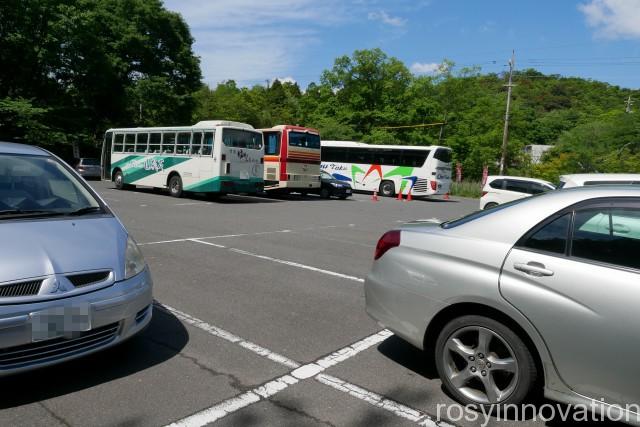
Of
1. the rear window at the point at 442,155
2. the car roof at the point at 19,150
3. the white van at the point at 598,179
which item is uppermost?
the rear window at the point at 442,155

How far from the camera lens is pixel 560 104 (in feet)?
234

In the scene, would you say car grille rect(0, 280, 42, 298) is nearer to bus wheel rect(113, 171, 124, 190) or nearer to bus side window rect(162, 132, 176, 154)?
bus side window rect(162, 132, 176, 154)

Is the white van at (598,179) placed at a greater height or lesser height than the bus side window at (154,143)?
lesser

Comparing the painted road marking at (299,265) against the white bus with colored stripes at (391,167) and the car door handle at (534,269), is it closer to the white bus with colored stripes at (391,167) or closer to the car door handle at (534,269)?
the car door handle at (534,269)

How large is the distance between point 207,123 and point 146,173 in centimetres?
419

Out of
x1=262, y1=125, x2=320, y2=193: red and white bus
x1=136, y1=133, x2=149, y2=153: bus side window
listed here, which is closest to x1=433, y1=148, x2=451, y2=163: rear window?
x1=262, y1=125, x2=320, y2=193: red and white bus

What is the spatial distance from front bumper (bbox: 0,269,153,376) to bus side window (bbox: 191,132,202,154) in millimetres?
14765

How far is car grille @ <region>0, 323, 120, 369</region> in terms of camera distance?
115 inches

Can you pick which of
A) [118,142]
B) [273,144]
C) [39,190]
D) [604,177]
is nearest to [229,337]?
[39,190]

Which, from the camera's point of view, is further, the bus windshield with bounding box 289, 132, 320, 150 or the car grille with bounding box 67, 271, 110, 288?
the bus windshield with bounding box 289, 132, 320, 150

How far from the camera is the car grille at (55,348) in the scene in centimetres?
292

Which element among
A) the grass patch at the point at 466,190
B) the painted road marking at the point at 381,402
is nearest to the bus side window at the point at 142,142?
the painted road marking at the point at 381,402

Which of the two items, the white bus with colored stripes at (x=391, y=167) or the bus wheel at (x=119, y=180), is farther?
the white bus with colored stripes at (x=391, y=167)

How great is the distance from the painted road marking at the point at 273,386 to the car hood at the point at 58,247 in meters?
1.16
